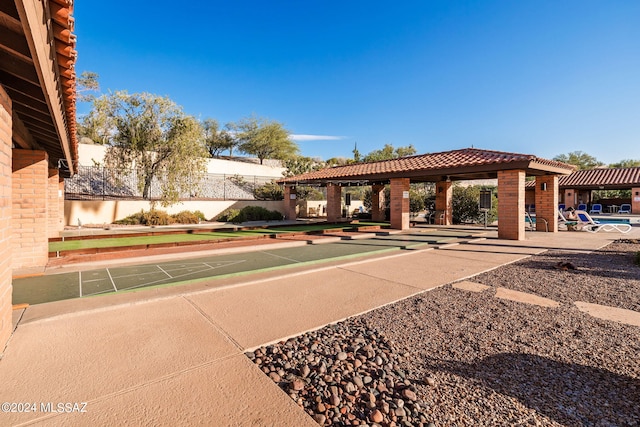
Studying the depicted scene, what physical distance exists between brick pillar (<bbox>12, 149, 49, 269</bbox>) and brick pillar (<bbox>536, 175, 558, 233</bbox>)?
60.8 feet

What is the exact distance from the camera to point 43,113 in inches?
189

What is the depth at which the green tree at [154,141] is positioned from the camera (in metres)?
18.0

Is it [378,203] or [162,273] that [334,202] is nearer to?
[378,203]

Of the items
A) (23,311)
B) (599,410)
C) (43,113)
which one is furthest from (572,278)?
(43,113)

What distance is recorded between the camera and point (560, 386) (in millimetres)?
2562

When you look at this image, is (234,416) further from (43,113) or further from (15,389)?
(43,113)

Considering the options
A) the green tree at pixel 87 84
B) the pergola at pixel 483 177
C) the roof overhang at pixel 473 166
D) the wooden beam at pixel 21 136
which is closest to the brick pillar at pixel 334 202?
the pergola at pixel 483 177

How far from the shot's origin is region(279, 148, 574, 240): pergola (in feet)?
38.2

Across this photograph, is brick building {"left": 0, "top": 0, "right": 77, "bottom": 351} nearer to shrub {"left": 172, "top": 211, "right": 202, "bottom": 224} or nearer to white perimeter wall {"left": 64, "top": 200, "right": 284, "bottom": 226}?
white perimeter wall {"left": 64, "top": 200, "right": 284, "bottom": 226}

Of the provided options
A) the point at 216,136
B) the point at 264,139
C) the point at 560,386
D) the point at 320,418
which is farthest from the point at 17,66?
the point at 216,136

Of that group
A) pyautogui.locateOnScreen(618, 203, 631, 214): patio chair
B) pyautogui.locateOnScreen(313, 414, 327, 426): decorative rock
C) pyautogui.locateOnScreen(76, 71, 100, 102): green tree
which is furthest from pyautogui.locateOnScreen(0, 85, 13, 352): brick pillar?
Answer: pyautogui.locateOnScreen(618, 203, 631, 214): patio chair

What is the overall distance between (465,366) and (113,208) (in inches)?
772

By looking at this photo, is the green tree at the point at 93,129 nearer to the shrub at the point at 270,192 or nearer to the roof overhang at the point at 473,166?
the shrub at the point at 270,192

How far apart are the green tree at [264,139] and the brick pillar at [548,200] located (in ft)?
121
